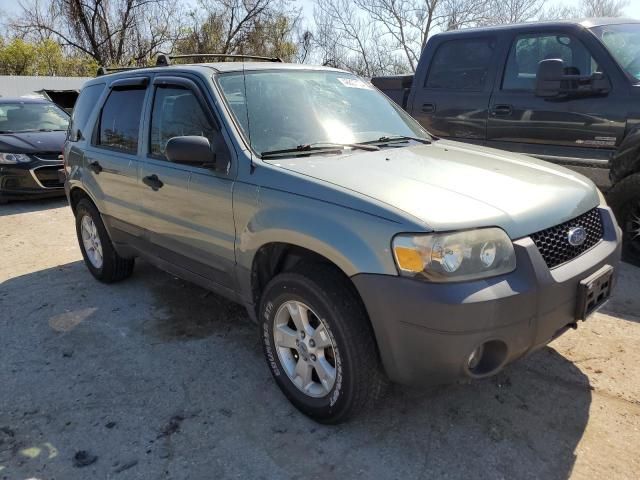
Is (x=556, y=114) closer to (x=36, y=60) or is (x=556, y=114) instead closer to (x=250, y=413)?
(x=250, y=413)

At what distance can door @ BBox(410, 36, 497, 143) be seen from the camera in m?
5.71

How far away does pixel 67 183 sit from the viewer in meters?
5.11

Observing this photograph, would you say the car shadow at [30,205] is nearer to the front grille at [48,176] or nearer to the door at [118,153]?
the front grille at [48,176]

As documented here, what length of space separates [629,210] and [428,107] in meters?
2.39

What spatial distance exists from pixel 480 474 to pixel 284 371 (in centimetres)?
110

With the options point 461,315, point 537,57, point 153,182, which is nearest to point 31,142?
point 153,182

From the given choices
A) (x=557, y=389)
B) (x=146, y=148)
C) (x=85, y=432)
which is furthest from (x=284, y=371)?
(x=146, y=148)

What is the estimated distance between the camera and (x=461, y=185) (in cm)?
262

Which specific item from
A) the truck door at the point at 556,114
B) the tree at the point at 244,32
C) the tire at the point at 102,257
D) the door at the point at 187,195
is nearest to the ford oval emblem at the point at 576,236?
the door at the point at 187,195

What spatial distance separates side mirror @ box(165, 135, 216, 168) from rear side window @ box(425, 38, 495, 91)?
3706 millimetres

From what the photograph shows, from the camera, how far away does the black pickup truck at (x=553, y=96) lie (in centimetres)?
480

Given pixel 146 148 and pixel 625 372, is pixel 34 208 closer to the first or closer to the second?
pixel 146 148

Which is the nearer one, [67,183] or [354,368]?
[354,368]

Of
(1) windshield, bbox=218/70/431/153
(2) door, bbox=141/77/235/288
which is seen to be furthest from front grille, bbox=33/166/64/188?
(1) windshield, bbox=218/70/431/153
